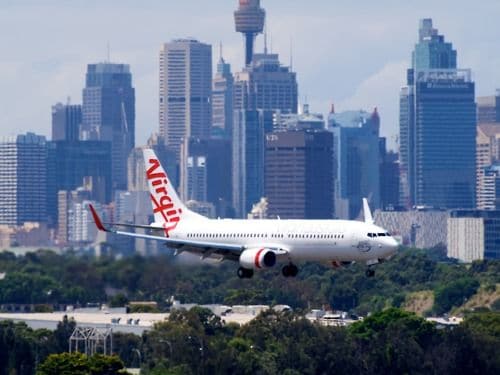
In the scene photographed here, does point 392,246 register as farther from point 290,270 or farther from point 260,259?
point 260,259

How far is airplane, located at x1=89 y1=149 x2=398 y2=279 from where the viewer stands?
446ft

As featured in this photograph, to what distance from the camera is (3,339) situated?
643ft

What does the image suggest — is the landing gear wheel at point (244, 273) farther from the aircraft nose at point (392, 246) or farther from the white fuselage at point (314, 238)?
the aircraft nose at point (392, 246)

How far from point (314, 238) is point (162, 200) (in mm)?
16992

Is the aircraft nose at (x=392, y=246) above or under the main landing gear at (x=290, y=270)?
above

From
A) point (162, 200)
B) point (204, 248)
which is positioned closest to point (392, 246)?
point (204, 248)

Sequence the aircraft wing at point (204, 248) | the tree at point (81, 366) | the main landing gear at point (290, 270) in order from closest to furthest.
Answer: the main landing gear at point (290, 270), the aircraft wing at point (204, 248), the tree at point (81, 366)

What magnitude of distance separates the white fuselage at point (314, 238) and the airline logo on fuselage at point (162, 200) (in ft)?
18.4

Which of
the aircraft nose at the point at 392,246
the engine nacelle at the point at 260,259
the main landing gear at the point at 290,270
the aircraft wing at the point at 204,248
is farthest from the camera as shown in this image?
the aircraft wing at the point at 204,248

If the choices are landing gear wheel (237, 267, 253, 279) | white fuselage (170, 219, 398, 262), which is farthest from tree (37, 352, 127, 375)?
landing gear wheel (237, 267, 253, 279)

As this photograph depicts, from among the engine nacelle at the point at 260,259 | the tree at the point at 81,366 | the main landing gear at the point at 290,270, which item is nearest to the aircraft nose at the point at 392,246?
the main landing gear at the point at 290,270

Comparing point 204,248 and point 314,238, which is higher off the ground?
point 314,238

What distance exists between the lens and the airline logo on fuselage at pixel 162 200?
489 ft

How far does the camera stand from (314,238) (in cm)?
13712
